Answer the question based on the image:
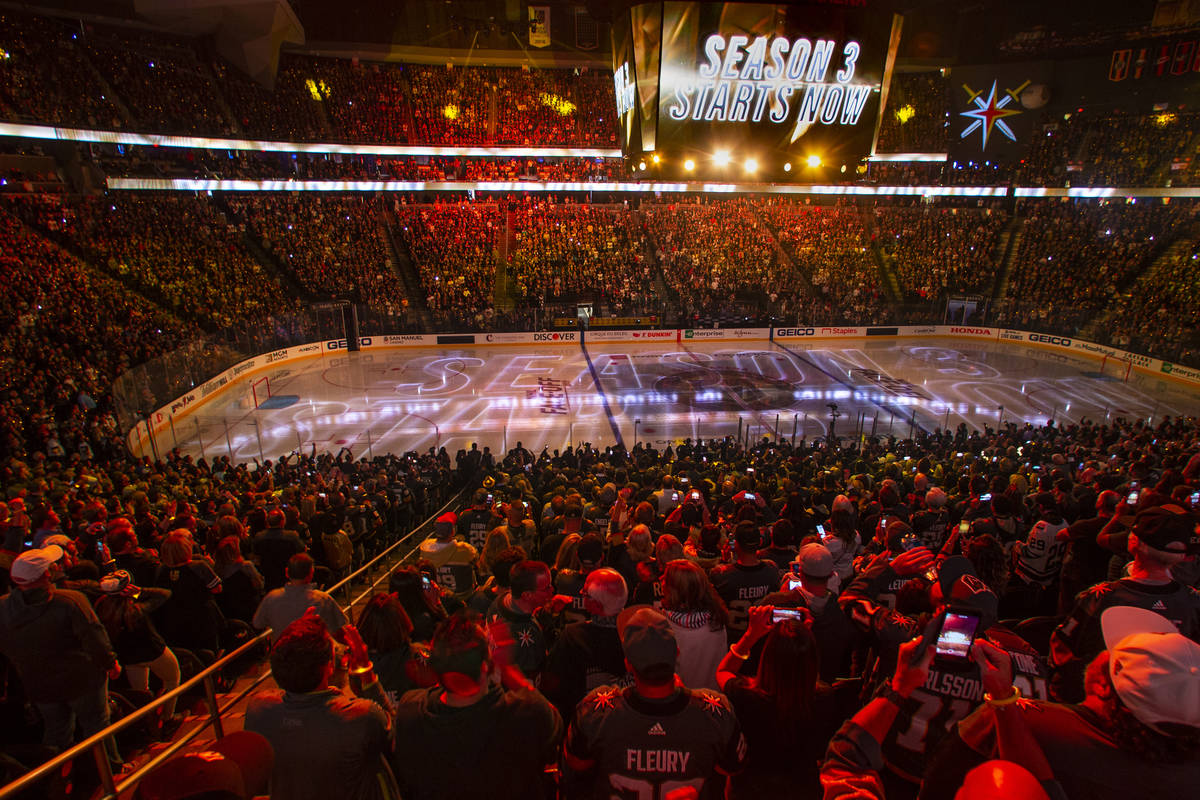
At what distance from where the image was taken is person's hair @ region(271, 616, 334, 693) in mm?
2469

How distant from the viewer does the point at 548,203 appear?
138 feet

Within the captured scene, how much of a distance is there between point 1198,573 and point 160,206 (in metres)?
37.1

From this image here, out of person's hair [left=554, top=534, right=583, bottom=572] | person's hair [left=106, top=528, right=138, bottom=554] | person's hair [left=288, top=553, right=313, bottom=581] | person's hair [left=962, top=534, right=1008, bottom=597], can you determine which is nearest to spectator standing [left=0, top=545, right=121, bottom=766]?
person's hair [left=288, top=553, right=313, bottom=581]

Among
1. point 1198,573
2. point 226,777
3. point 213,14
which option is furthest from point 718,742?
point 213,14

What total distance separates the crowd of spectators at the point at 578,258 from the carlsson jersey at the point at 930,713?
3217cm

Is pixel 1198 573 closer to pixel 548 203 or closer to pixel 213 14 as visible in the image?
pixel 548 203

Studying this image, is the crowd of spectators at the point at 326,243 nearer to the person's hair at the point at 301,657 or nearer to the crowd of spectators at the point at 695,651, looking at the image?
the crowd of spectators at the point at 695,651

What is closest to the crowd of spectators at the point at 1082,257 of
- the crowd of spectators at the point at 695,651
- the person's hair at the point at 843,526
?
the crowd of spectators at the point at 695,651

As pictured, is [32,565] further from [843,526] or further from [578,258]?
[578,258]

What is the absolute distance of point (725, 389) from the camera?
25.2 metres

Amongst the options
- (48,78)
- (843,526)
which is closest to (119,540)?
(843,526)

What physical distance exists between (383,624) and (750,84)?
14.5 meters

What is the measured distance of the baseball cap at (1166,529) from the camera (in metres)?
3.40

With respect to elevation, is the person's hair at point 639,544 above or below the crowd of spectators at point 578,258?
below
